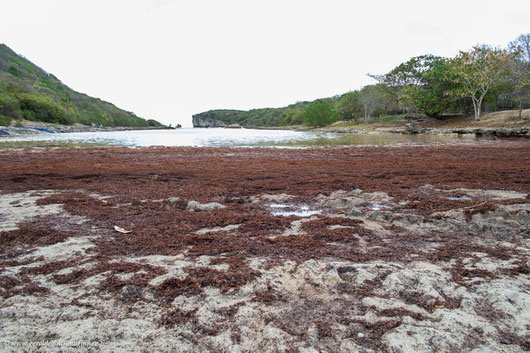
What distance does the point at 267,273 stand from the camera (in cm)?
287

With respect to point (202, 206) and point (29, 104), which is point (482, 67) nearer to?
point (202, 206)

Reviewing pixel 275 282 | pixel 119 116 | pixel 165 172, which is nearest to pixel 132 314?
pixel 275 282

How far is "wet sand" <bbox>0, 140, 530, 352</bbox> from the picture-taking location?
2.02m

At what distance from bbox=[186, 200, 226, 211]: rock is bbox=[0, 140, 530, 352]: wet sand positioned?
5cm

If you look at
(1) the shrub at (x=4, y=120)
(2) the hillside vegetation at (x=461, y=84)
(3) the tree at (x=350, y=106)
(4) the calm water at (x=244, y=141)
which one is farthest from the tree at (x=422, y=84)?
(1) the shrub at (x=4, y=120)

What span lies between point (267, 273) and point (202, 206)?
2.76 m

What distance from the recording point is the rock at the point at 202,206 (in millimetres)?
5227

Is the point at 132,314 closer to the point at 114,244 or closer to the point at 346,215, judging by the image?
the point at 114,244

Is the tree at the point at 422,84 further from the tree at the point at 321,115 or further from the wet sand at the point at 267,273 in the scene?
the wet sand at the point at 267,273

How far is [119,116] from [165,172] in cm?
18276

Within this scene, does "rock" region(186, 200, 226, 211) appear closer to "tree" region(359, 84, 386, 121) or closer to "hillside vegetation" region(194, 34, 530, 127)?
"hillside vegetation" region(194, 34, 530, 127)

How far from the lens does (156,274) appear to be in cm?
283

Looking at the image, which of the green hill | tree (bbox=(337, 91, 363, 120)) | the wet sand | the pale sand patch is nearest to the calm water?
the pale sand patch

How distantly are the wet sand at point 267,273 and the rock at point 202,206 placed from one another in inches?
1.8
